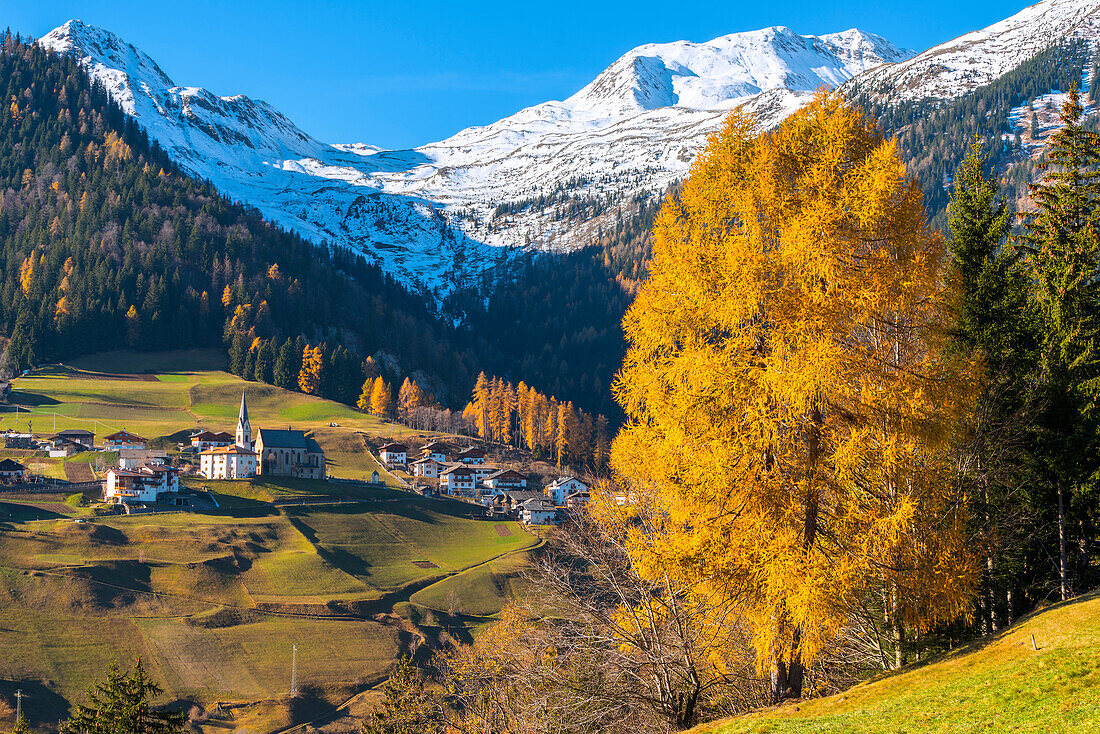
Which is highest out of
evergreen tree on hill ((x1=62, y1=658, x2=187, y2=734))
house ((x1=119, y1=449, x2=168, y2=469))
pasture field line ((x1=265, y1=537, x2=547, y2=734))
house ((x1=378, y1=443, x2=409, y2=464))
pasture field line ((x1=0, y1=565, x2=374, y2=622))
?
house ((x1=119, y1=449, x2=168, y2=469))

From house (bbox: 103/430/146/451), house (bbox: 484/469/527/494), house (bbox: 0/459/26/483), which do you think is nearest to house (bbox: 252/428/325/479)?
house (bbox: 103/430/146/451)

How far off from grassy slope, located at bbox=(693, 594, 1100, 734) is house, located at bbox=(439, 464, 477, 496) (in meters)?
118

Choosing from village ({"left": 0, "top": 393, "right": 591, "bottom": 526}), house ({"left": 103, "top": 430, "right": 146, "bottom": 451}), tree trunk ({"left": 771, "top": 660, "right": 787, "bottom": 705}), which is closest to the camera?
tree trunk ({"left": 771, "top": 660, "right": 787, "bottom": 705})

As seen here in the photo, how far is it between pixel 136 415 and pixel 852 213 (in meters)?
145

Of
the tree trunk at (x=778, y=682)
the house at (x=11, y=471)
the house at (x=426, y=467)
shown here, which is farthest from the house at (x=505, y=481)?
the tree trunk at (x=778, y=682)

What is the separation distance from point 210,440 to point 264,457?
519 inches

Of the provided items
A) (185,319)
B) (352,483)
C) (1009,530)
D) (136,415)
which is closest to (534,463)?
(352,483)

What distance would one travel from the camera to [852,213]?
14914 millimetres

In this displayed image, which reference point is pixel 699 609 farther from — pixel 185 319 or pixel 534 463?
pixel 185 319

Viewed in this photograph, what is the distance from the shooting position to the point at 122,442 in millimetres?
112688

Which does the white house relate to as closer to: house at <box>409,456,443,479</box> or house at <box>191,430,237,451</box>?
house at <box>191,430,237,451</box>

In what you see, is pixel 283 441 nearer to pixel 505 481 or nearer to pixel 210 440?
A: pixel 210 440

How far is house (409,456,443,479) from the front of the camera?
441 feet

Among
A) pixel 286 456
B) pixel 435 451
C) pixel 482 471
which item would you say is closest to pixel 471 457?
pixel 435 451
